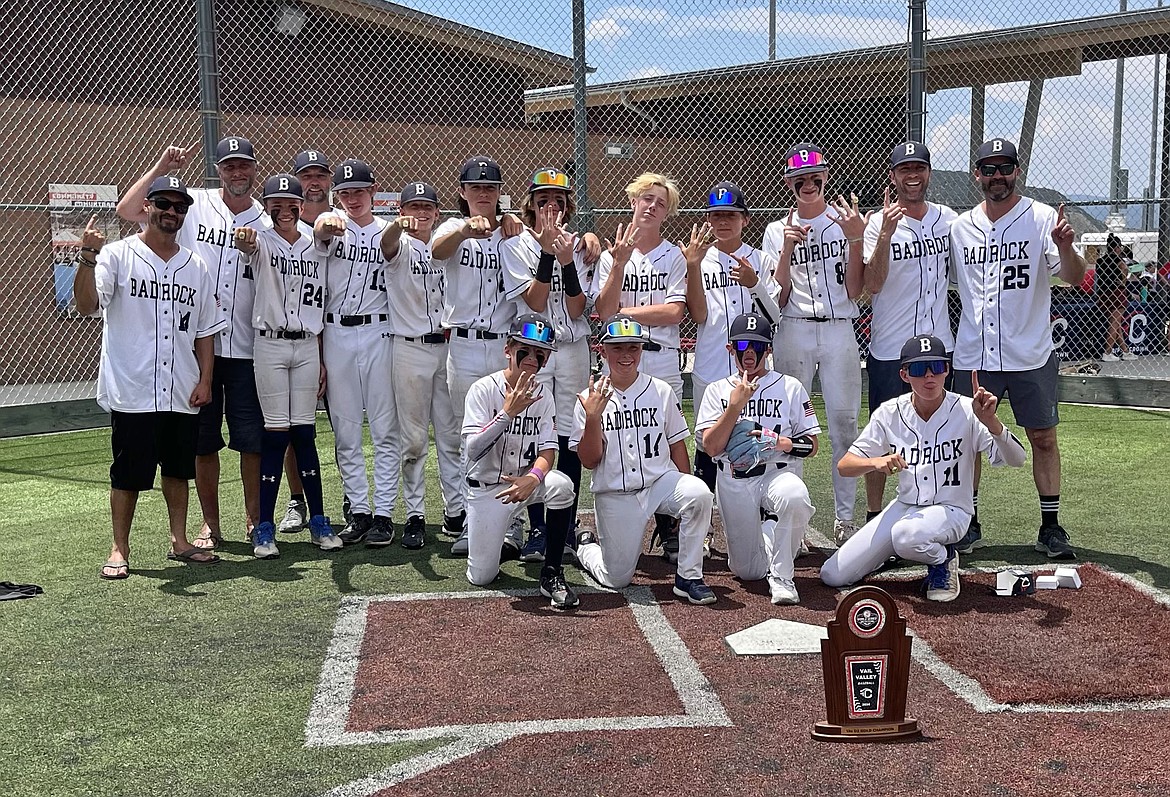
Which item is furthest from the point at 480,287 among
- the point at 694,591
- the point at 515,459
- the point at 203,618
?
the point at 203,618

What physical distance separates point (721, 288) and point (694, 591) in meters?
1.81

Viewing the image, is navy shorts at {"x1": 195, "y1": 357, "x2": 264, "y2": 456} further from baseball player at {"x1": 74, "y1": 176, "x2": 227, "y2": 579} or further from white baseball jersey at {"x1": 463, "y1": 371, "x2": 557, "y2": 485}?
white baseball jersey at {"x1": 463, "y1": 371, "x2": 557, "y2": 485}

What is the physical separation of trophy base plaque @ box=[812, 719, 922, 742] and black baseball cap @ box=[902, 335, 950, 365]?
2.21 meters

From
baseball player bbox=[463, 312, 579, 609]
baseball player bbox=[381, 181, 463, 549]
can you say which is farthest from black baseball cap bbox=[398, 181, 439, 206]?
baseball player bbox=[463, 312, 579, 609]

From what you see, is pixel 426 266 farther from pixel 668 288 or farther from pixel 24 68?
pixel 24 68

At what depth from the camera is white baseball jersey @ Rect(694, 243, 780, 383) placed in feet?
20.0

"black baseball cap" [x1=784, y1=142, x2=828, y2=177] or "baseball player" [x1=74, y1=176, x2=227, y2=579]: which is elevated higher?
"black baseball cap" [x1=784, y1=142, x2=828, y2=177]

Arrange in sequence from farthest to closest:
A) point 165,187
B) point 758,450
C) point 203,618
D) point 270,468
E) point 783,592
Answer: point 270,468, point 165,187, point 758,450, point 783,592, point 203,618

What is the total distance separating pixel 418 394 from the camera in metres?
Result: 6.43

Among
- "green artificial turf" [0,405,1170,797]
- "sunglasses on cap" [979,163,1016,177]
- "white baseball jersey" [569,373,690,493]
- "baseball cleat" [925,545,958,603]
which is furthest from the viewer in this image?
"sunglasses on cap" [979,163,1016,177]

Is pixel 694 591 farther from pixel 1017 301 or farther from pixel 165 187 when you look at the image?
pixel 165 187

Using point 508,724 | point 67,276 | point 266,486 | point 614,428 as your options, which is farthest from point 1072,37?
point 67,276

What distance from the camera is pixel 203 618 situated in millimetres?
5125

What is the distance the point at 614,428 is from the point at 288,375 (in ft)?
6.57
